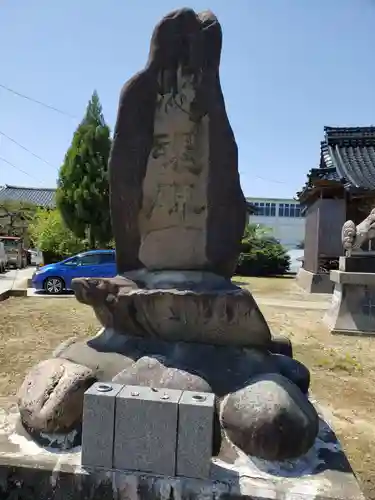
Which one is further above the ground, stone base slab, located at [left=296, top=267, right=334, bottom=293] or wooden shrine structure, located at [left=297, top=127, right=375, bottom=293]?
wooden shrine structure, located at [left=297, top=127, right=375, bottom=293]

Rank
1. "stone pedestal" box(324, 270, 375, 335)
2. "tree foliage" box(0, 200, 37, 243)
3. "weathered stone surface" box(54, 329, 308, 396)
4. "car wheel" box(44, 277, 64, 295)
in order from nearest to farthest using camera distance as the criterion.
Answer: "weathered stone surface" box(54, 329, 308, 396) → "stone pedestal" box(324, 270, 375, 335) → "car wheel" box(44, 277, 64, 295) → "tree foliage" box(0, 200, 37, 243)

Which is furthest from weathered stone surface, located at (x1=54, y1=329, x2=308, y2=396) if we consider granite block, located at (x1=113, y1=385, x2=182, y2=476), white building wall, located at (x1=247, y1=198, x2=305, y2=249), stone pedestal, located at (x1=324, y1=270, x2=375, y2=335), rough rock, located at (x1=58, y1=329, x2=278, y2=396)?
white building wall, located at (x1=247, y1=198, x2=305, y2=249)

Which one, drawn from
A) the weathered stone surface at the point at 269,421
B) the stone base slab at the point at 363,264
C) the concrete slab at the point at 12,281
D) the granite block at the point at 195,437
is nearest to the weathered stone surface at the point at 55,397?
the granite block at the point at 195,437

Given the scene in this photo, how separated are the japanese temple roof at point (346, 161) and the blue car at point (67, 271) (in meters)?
7.05

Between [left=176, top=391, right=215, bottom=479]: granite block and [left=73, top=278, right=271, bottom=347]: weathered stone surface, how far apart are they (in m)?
0.71

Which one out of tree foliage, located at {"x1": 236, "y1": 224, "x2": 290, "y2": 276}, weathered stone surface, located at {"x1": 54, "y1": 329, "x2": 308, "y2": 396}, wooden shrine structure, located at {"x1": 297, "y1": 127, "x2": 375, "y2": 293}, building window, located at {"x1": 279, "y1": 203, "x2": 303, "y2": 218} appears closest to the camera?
weathered stone surface, located at {"x1": 54, "y1": 329, "x2": 308, "y2": 396}

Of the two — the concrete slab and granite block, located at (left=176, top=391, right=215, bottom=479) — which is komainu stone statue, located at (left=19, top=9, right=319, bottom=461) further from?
the concrete slab

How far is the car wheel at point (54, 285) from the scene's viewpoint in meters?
12.0

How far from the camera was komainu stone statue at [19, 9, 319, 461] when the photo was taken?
227cm

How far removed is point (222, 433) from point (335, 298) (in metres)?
6.72

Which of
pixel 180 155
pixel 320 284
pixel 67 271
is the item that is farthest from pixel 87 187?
pixel 180 155

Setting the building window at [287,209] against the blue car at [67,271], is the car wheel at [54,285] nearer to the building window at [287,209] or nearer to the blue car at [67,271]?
the blue car at [67,271]

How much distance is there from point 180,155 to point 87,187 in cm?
1455

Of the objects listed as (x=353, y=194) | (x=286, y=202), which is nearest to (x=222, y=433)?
(x=353, y=194)
